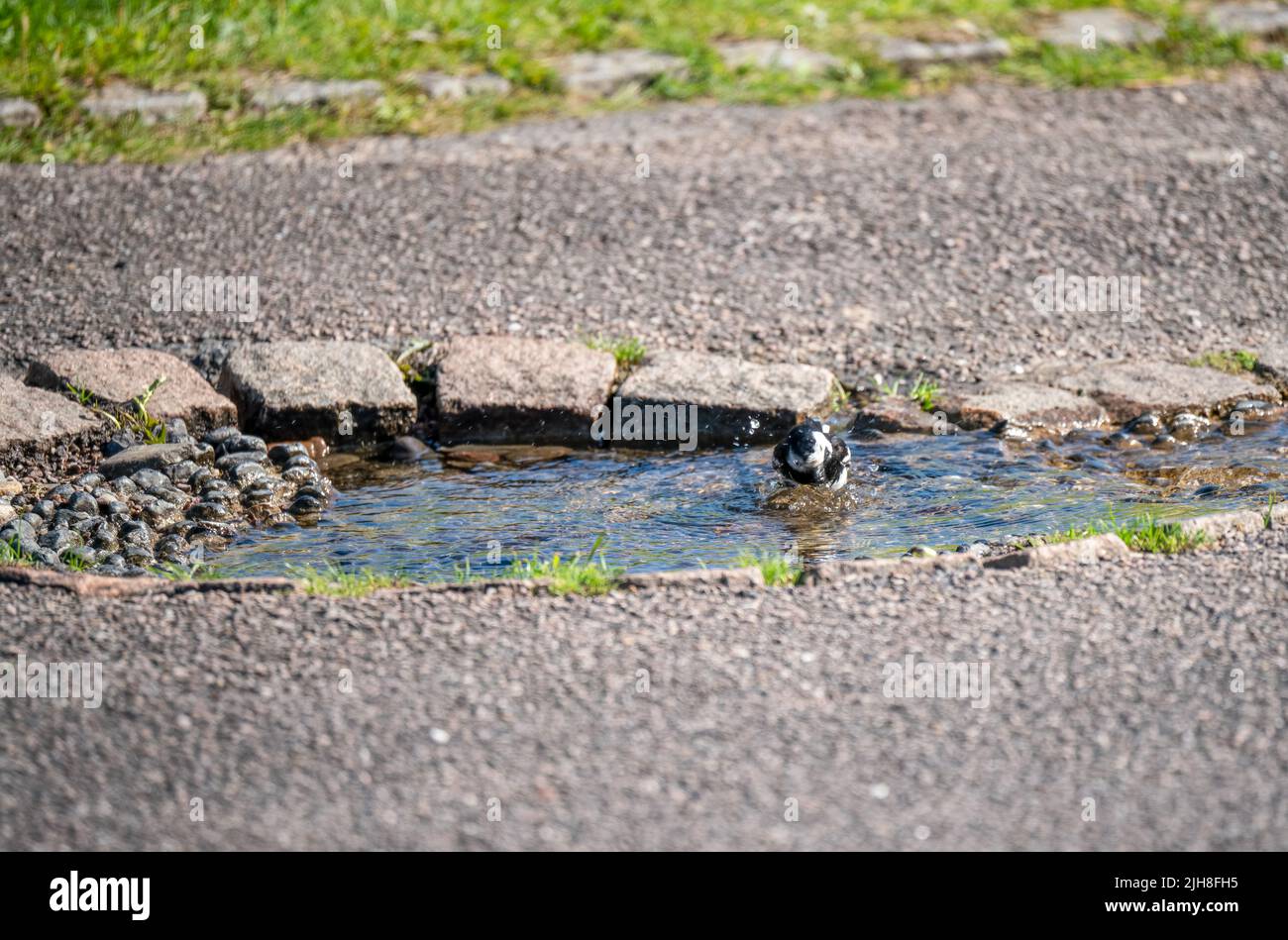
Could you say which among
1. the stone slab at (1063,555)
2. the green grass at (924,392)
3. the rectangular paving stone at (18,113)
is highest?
the rectangular paving stone at (18,113)

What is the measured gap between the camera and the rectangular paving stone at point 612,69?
831 cm

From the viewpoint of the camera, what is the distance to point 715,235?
684 centimetres

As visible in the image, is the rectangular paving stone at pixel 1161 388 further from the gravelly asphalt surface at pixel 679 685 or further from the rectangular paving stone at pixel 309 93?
the rectangular paving stone at pixel 309 93

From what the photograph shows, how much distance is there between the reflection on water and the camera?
4758mm

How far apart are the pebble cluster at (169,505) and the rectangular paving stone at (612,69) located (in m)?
3.64

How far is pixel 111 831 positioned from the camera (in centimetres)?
293

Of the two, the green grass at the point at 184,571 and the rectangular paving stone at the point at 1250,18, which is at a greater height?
the rectangular paving stone at the point at 1250,18

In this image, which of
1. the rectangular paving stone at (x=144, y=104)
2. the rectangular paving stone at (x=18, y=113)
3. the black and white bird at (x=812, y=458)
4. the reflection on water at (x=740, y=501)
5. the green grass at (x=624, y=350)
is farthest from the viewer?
the rectangular paving stone at (x=144, y=104)

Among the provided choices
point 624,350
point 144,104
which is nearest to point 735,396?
point 624,350

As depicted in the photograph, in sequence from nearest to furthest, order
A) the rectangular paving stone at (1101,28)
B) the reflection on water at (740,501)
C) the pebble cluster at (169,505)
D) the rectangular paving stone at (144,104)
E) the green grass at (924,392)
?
1. the pebble cluster at (169,505)
2. the reflection on water at (740,501)
3. the green grass at (924,392)
4. the rectangular paving stone at (144,104)
5. the rectangular paving stone at (1101,28)

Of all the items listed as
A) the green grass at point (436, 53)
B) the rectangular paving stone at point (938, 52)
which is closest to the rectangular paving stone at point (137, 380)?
the green grass at point (436, 53)

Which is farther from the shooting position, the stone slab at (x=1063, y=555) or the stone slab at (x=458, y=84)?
the stone slab at (x=458, y=84)
